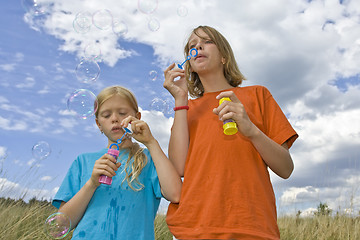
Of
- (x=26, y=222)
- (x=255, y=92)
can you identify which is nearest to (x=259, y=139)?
(x=255, y=92)

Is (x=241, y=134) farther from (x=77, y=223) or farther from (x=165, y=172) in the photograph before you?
(x=77, y=223)

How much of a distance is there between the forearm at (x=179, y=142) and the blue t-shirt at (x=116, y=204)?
0.58 ft

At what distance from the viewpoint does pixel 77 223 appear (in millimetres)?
2303

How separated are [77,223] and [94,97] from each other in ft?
3.54

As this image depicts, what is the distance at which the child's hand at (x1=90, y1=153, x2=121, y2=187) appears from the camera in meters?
2.13

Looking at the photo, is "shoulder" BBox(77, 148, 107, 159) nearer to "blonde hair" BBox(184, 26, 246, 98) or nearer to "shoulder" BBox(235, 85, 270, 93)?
"blonde hair" BBox(184, 26, 246, 98)

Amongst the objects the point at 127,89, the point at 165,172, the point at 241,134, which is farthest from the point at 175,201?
the point at 127,89

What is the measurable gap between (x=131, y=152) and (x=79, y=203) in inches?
19.1

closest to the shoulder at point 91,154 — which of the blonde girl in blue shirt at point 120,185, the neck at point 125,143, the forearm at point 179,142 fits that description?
the blonde girl in blue shirt at point 120,185

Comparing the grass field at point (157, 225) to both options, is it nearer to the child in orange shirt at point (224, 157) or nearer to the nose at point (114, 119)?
the nose at point (114, 119)

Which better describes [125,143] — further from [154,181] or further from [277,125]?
[277,125]

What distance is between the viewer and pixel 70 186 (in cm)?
241

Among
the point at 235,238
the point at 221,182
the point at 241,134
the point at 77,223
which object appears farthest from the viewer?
the point at 77,223

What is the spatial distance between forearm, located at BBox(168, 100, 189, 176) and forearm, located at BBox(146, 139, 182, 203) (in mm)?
63
